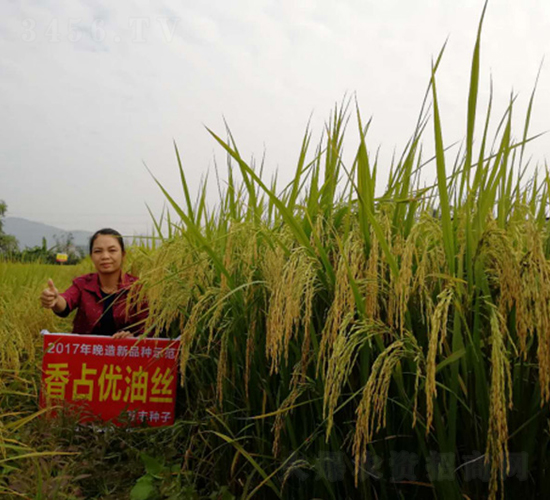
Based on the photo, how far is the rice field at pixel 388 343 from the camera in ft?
3.68

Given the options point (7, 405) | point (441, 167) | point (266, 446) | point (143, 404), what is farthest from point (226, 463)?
point (7, 405)

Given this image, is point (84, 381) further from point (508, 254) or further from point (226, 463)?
point (508, 254)

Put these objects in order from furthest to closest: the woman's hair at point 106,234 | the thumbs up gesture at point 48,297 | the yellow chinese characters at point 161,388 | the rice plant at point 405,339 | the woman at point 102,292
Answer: the woman's hair at point 106,234
the woman at point 102,292
the thumbs up gesture at point 48,297
the yellow chinese characters at point 161,388
the rice plant at point 405,339

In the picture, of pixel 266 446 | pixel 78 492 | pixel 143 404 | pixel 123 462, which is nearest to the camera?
pixel 266 446

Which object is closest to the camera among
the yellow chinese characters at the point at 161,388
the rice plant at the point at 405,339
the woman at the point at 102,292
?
the rice plant at the point at 405,339

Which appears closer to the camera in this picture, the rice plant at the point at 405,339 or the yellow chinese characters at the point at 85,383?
the rice plant at the point at 405,339

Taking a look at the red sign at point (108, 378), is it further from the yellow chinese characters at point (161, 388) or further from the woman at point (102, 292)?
the woman at point (102, 292)

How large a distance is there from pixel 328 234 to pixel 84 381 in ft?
5.38

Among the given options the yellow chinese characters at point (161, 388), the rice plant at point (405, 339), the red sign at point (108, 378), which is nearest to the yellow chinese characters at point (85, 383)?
the red sign at point (108, 378)

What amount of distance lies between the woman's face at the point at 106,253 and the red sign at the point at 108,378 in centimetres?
90

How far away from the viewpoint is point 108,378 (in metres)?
2.55

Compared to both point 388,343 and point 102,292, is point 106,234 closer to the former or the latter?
point 102,292

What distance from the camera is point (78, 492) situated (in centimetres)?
195

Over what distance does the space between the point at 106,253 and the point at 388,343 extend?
7.93ft
